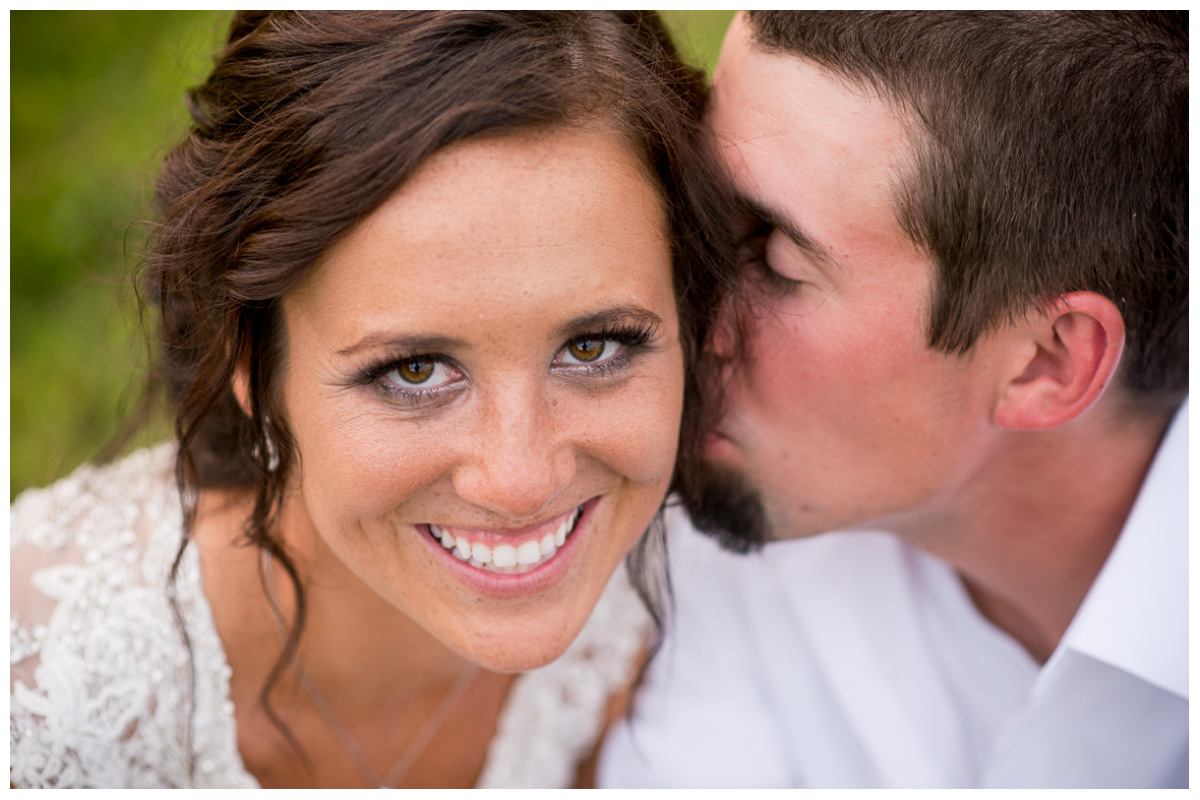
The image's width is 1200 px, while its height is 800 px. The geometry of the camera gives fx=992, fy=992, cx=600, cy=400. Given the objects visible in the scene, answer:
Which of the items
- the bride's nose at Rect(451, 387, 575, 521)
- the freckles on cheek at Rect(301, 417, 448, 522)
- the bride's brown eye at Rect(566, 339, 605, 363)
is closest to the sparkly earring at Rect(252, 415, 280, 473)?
the freckles on cheek at Rect(301, 417, 448, 522)

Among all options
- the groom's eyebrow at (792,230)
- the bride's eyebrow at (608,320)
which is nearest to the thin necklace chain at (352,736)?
the bride's eyebrow at (608,320)

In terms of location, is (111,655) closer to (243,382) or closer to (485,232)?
(243,382)

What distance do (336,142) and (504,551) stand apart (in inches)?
33.4

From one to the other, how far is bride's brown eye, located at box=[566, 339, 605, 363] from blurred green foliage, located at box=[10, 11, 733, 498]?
2282mm

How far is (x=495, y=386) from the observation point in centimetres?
174

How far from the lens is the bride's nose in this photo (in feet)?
5.73

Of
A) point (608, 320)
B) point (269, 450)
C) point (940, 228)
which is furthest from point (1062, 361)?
point (269, 450)

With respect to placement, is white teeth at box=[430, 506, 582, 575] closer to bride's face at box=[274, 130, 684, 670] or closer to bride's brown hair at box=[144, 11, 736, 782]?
bride's face at box=[274, 130, 684, 670]

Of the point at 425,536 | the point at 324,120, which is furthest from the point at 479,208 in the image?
the point at 425,536

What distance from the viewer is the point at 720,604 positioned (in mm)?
2891

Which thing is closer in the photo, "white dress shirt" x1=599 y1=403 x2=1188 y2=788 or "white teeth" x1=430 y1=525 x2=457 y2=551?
"white teeth" x1=430 y1=525 x2=457 y2=551

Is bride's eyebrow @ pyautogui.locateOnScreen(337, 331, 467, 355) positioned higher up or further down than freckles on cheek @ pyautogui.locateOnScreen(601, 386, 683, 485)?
higher up
